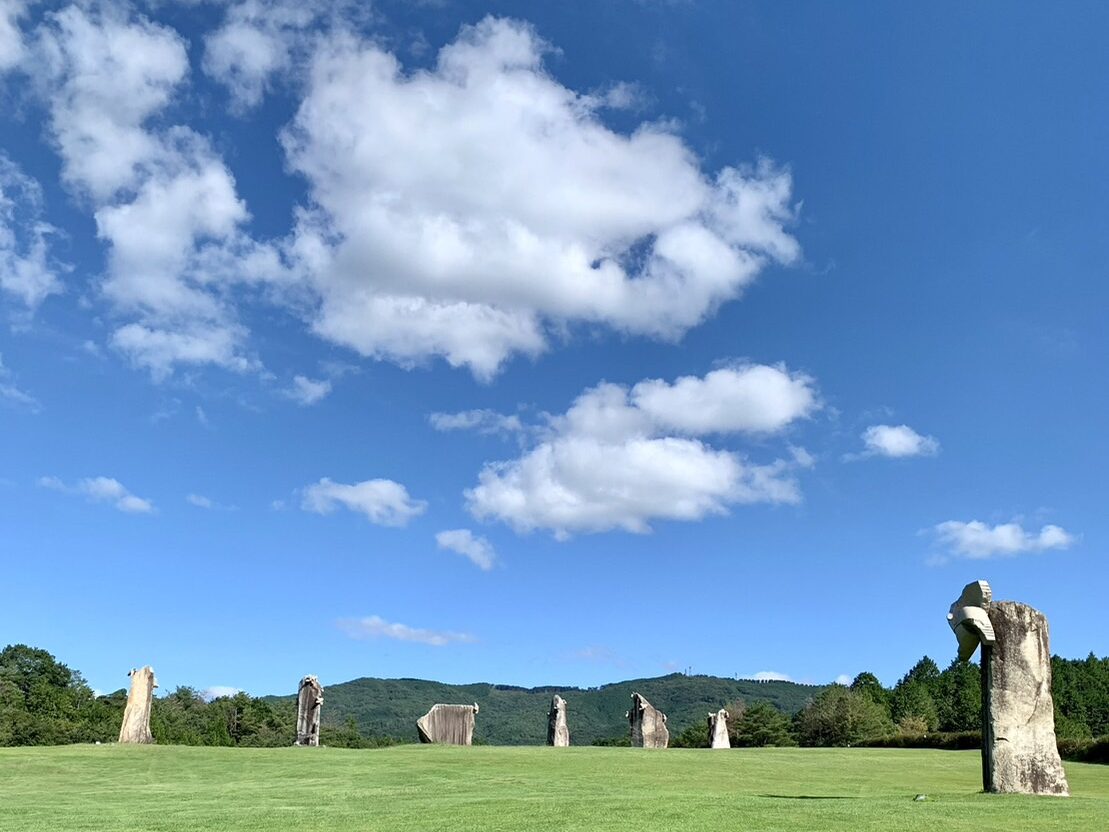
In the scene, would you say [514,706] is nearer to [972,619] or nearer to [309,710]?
[309,710]

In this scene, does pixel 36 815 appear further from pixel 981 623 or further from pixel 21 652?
pixel 21 652

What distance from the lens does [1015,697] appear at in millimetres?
15281

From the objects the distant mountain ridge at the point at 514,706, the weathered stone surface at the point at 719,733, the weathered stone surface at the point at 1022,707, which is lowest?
the distant mountain ridge at the point at 514,706

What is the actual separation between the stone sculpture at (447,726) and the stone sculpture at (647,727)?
8.65 metres

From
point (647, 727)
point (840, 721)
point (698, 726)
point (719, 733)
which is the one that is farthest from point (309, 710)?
point (698, 726)

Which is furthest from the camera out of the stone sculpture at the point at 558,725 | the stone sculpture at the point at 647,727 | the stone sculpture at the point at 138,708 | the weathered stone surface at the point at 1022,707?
the stone sculpture at the point at 647,727

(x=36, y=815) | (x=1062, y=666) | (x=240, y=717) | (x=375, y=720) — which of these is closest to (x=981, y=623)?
(x=36, y=815)

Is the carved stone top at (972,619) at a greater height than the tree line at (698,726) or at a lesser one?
greater

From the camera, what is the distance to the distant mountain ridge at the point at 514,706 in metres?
141

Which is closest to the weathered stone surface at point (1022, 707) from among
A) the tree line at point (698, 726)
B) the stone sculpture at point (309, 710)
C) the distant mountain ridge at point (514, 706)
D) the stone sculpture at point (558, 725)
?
the stone sculpture at point (558, 725)

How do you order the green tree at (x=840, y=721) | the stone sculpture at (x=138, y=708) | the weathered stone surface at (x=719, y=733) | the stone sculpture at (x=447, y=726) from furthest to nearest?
the green tree at (x=840, y=721) → the weathered stone surface at (x=719, y=733) → the stone sculpture at (x=447, y=726) → the stone sculpture at (x=138, y=708)

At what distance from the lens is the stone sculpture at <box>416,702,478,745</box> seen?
34.9 m

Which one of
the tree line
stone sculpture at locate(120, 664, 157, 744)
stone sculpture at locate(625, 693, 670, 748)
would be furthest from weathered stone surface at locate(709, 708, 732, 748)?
stone sculpture at locate(120, 664, 157, 744)

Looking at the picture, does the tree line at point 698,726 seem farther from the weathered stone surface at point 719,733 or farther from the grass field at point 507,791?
the grass field at point 507,791
